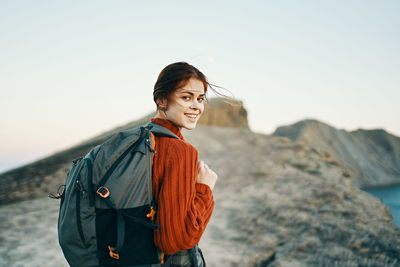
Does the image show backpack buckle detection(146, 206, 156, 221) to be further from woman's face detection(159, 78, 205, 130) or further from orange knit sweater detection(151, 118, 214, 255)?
woman's face detection(159, 78, 205, 130)

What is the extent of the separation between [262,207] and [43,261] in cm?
313

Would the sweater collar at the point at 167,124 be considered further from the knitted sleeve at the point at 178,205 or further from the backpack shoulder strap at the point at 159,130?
the knitted sleeve at the point at 178,205

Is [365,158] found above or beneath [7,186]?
beneath

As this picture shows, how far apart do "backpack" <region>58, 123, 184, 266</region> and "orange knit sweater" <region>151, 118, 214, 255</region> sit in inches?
1.7

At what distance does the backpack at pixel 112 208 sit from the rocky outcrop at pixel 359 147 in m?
16.4

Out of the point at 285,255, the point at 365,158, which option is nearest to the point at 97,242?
the point at 285,255

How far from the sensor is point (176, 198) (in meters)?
1.05

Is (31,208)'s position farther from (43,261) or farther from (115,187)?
(115,187)

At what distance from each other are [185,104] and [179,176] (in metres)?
0.40

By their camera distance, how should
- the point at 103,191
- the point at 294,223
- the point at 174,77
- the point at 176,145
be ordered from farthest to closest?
the point at 294,223 < the point at 174,77 < the point at 176,145 < the point at 103,191

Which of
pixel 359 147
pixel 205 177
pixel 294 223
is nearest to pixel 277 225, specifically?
pixel 294 223

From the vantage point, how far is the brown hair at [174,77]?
129cm

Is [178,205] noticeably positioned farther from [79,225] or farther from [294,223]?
[294,223]

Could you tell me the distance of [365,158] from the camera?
1895 cm
